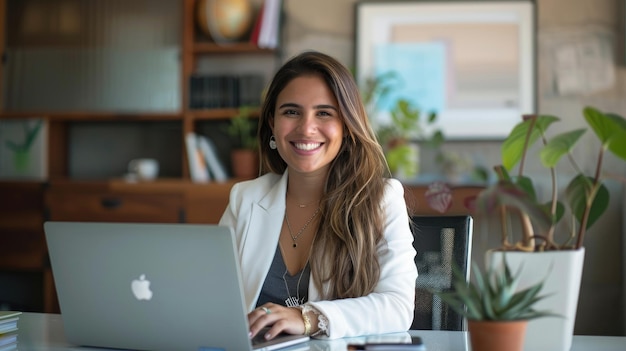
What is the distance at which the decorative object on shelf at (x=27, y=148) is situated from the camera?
404cm

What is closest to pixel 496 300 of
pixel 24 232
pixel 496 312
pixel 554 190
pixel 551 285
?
pixel 496 312

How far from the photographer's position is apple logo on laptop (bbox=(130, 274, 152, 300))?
4.19 ft

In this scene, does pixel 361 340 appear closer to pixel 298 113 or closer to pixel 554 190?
pixel 554 190

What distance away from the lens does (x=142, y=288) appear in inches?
50.5

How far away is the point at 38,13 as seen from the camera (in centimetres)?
414

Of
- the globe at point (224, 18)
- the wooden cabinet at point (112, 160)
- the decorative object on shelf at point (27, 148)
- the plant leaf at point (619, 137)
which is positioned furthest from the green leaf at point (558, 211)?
the decorative object on shelf at point (27, 148)

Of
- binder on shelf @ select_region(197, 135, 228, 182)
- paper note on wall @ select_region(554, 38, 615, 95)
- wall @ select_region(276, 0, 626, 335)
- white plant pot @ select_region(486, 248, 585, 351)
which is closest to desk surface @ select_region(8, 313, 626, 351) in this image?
white plant pot @ select_region(486, 248, 585, 351)

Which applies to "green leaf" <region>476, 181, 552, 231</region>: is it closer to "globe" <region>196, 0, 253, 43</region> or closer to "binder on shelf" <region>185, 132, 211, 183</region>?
"binder on shelf" <region>185, 132, 211, 183</region>

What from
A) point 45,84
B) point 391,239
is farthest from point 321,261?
point 45,84

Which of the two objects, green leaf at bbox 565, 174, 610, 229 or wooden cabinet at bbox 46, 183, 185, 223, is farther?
wooden cabinet at bbox 46, 183, 185, 223

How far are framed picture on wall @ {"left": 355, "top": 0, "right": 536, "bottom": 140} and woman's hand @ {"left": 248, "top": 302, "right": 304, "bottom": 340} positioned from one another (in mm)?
2489

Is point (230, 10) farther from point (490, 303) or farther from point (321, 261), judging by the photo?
point (490, 303)

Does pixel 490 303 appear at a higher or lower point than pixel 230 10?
lower

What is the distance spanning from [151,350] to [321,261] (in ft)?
1.75
